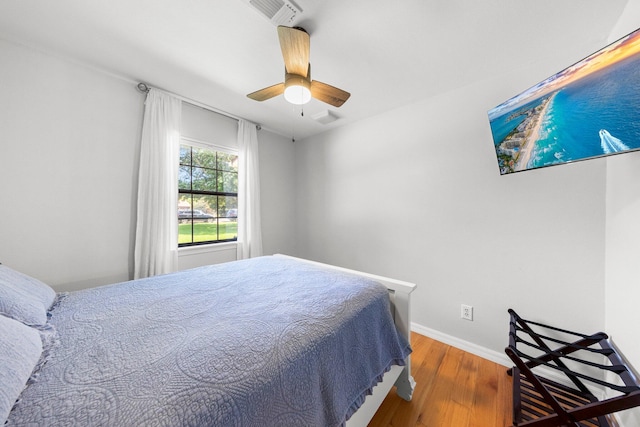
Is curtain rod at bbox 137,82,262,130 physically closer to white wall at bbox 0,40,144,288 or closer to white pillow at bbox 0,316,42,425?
white wall at bbox 0,40,144,288

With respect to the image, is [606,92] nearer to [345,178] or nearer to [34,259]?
[345,178]

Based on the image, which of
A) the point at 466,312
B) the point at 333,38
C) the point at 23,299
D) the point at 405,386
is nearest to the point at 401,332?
the point at 405,386

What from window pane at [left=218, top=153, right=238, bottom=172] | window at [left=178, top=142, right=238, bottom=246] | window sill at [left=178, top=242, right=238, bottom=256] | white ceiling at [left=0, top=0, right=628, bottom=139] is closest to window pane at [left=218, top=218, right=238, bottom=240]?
window at [left=178, top=142, right=238, bottom=246]

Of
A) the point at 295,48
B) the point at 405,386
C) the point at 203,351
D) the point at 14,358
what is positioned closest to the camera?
the point at 14,358

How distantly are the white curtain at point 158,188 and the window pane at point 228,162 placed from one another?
1.89 feet

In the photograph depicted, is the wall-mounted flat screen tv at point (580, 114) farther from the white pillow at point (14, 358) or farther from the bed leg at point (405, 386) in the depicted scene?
the white pillow at point (14, 358)

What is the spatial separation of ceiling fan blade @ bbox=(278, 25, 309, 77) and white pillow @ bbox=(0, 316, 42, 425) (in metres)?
1.68

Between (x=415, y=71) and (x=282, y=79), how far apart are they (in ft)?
3.80

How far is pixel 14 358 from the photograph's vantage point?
2.02 feet

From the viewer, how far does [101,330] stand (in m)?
0.92

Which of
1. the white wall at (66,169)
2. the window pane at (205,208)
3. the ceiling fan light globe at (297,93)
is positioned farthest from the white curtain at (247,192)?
the ceiling fan light globe at (297,93)

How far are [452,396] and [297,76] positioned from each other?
2427mm

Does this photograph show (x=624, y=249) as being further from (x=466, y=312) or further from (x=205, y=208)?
(x=205, y=208)

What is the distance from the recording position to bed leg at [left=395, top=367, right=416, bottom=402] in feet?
4.75
